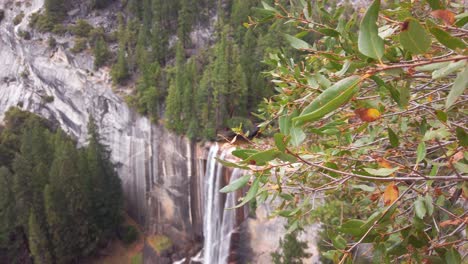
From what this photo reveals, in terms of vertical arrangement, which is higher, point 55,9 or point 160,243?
point 55,9

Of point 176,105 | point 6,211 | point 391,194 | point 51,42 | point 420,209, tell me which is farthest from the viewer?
point 51,42

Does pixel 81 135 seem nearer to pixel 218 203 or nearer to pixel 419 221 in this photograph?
pixel 218 203

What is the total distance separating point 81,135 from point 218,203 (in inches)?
425

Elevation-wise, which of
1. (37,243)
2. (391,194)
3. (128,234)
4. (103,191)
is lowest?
(128,234)

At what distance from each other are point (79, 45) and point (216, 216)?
13259 millimetres

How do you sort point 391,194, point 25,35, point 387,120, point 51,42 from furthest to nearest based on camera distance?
point 25,35
point 51,42
point 387,120
point 391,194

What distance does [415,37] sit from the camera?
79 cm

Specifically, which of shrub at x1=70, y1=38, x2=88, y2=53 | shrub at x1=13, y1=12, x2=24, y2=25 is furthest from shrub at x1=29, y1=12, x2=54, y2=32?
shrub at x1=70, y1=38, x2=88, y2=53

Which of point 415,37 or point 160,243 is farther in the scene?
point 160,243

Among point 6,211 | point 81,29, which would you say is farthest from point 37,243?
point 81,29

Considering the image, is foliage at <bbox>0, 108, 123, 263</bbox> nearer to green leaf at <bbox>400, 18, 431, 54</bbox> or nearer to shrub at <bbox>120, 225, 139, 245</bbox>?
shrub at <bbox>120, 225, 139, 245</bbox>

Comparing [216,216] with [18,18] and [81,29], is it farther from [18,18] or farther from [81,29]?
[18,18]

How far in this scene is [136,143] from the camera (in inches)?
675

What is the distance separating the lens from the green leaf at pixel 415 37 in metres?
0.78
